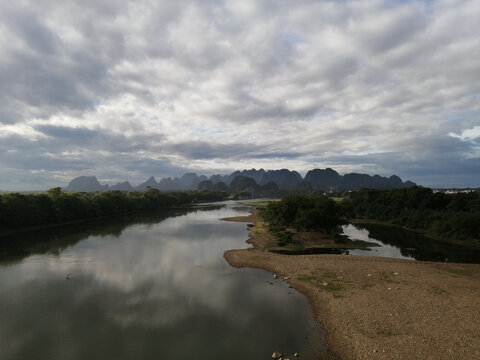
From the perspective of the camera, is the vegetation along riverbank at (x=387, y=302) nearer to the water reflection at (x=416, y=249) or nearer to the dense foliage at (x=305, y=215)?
the water reflection at (x=416, y=249)

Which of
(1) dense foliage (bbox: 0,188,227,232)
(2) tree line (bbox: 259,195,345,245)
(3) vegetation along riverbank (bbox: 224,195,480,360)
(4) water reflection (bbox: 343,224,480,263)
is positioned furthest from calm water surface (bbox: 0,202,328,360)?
(4) water reflection (bbox: 343,224,480,263)

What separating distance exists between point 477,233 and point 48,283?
2791 inches

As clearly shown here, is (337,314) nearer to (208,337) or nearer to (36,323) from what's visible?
(208,337)

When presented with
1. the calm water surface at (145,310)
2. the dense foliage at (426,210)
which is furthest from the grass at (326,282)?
the dense foliage at (426,210)

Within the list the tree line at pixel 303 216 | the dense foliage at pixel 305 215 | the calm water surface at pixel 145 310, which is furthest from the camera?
the dense foliage at pixel 305 215

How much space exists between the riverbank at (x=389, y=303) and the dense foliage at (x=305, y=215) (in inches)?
496

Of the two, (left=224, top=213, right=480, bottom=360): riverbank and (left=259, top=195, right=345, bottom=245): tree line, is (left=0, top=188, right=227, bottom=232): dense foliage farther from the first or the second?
(left=259, top=195, right=345, bottom=245): tree line

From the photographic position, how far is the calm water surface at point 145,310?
16922 millimetres

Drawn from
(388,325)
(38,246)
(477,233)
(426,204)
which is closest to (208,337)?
(388,325)

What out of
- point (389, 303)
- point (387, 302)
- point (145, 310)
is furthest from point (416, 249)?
point (145, 310)

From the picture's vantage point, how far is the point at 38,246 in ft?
151

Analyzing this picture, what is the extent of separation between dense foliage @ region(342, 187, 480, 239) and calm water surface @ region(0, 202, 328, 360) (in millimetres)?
40802

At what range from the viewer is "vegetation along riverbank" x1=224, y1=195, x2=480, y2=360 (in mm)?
16594

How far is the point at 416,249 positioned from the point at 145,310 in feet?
155
